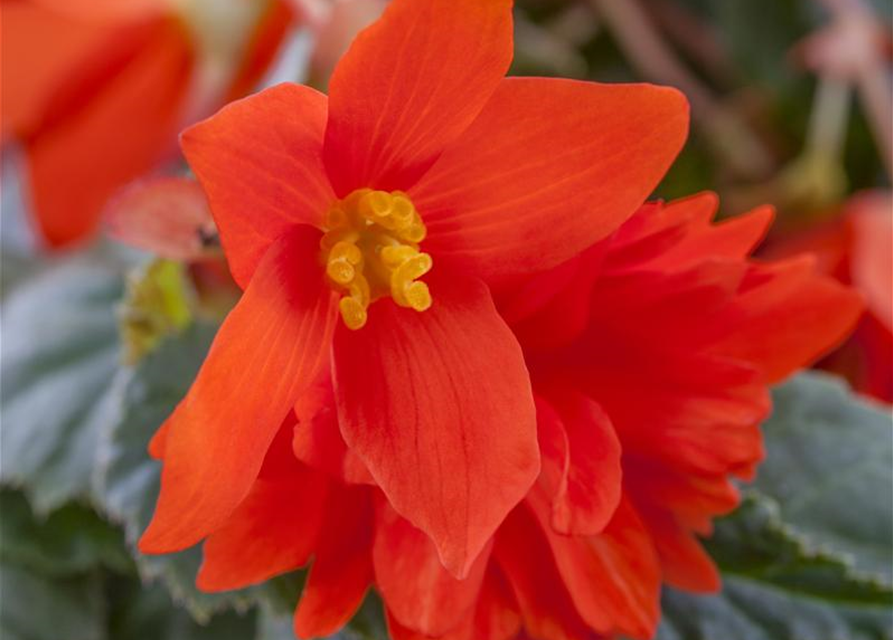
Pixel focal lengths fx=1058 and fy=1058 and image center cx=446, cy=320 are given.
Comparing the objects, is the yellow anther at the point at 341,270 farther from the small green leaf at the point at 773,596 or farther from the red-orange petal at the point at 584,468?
the small green leaf at the point at 773,596

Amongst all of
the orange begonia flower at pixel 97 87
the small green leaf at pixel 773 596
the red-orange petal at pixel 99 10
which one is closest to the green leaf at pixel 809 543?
the small green leaf at pixel 773 596

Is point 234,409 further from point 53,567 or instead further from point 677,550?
point 53,567

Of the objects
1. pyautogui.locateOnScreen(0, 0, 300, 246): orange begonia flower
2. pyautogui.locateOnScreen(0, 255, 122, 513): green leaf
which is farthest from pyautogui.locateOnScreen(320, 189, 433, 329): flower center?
pyautogui.locateOnScreen(0, 0, 300, 246): orange begonia flower

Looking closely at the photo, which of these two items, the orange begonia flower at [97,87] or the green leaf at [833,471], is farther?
the orange begonia flower at [97,87]

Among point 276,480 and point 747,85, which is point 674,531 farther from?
point 747,85

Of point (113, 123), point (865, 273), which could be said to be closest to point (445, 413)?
point (865, 273)

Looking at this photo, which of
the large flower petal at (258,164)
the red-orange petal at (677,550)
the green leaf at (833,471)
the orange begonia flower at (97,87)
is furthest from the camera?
the orange begonia flower at (97,87)

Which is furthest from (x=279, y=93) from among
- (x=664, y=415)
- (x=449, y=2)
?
(x=664, y=415)
